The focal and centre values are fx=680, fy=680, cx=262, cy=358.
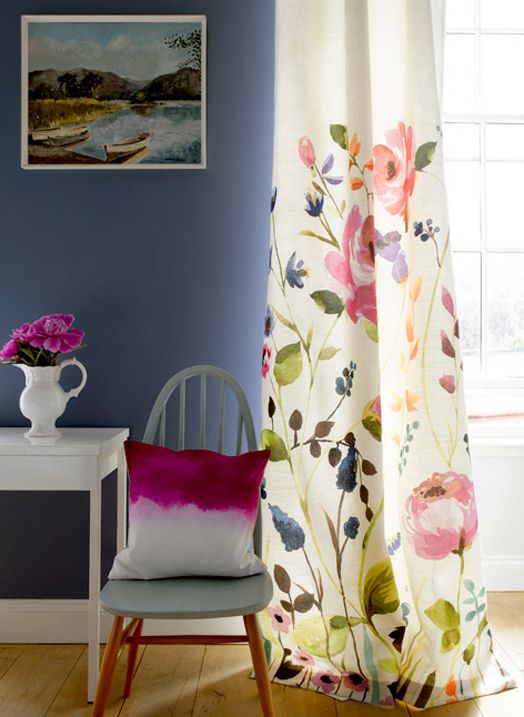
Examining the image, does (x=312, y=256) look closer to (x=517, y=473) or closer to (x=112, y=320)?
(x=112, y=320)

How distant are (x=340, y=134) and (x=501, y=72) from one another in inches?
41.8

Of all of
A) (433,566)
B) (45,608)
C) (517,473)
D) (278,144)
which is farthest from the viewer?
(517,473)

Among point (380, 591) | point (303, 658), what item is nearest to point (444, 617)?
point (380, 591)

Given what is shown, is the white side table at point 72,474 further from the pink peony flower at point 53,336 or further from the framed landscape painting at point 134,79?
the framed landscape painting at point 134,79

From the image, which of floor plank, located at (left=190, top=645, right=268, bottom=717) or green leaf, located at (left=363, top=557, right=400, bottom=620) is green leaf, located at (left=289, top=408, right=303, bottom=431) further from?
floor plank, located at (left=190, top=645, right=268, bottom=717)

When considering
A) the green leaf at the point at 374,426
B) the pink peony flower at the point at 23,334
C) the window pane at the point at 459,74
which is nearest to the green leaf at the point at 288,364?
the green leaf at the point at 374,426

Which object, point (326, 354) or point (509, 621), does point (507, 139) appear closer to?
point (326, 354)

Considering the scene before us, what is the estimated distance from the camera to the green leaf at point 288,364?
203 centimetres

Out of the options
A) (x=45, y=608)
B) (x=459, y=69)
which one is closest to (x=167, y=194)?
(x=459, y=69)

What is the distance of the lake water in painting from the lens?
2.35m

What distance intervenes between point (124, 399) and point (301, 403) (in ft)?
2.26

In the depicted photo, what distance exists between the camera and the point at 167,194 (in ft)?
7.80

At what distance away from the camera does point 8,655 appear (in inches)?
86.6

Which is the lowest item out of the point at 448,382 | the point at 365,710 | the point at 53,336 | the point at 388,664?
the point at 365,710
